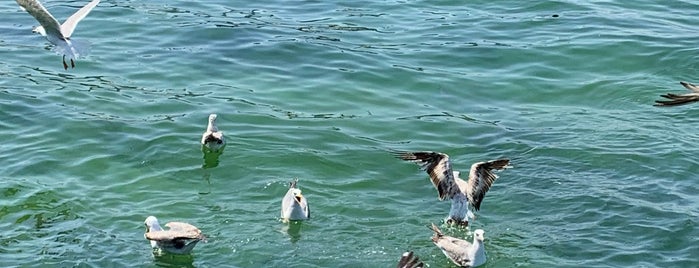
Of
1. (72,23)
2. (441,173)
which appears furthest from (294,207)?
(72,23)

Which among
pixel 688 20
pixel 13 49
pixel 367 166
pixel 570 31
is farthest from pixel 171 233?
pixel 688 20

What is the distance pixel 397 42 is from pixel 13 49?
6599mm

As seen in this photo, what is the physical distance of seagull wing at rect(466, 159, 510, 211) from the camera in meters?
13.2

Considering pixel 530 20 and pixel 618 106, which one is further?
pixel 530 20

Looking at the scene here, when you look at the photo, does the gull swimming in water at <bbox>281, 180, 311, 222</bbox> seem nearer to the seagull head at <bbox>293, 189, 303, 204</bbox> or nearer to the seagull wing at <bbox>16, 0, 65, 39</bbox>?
the seagull head at <bbox>293, 189, 303, 204</bbox>

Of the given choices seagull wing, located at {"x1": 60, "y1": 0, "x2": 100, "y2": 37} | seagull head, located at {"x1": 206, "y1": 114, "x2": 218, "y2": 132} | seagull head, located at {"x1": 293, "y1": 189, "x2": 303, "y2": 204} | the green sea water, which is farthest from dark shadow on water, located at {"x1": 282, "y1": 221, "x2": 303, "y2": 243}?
seagull wing, located at {"x1": 60, "y1": 0, "x2": 100, "y2": 37}

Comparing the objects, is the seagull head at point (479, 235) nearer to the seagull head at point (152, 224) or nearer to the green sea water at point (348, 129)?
the green sea water at point (348, 129)

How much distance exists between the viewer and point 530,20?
2214 centimetres

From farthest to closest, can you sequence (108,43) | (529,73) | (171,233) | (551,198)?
(108,43)
(529,73)
(551,198)
(171,233)

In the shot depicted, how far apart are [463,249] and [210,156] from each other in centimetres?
449

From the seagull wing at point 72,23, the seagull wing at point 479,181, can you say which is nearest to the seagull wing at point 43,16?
the seagull wing at point 72,23

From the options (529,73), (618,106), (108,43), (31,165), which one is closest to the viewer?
(31,165)

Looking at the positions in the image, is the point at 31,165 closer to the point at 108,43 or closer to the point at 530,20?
the point at 108,43

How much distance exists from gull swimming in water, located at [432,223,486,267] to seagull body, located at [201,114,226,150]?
3.93 meters
